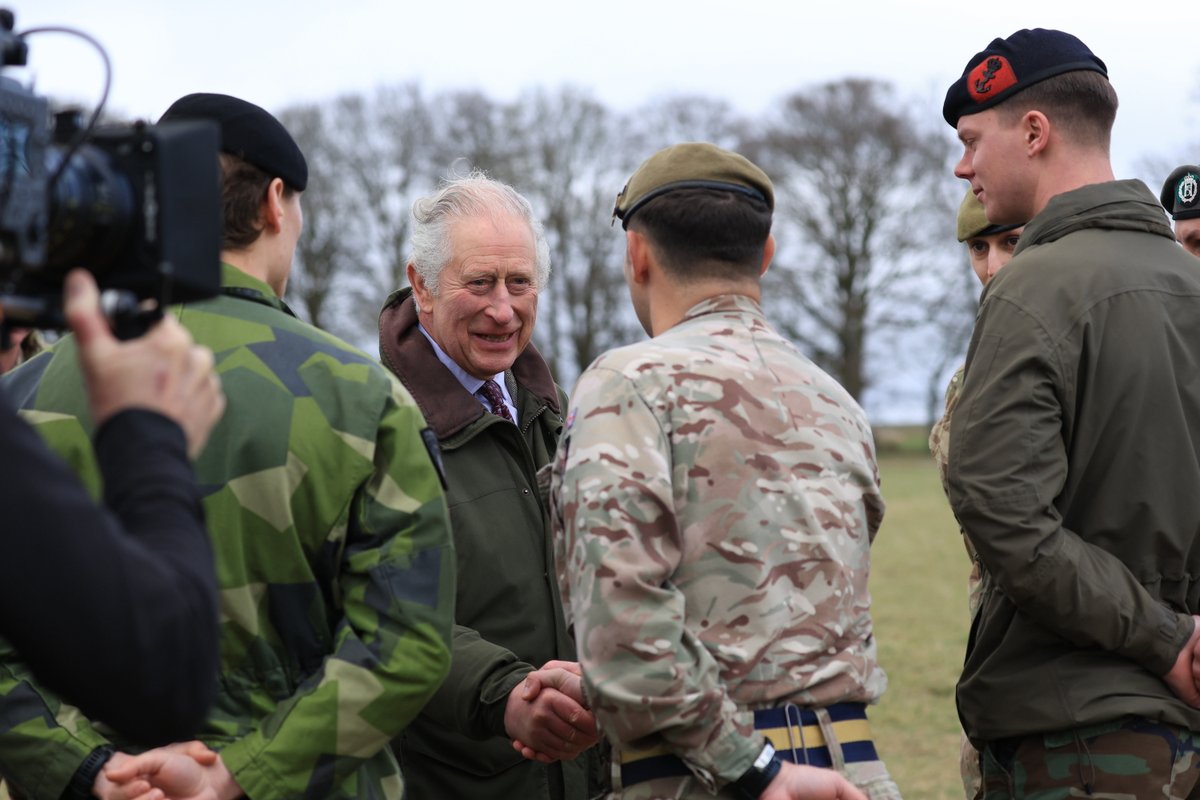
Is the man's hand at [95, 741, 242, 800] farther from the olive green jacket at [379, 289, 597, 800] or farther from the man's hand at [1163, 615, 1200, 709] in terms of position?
the man's hand at [1163, 615, 1200, 709]

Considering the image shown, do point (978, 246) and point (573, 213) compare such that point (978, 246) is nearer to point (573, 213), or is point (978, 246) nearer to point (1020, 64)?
point (1020, 64)

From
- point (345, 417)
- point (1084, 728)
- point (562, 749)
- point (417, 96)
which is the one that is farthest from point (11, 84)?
point (417, 96)

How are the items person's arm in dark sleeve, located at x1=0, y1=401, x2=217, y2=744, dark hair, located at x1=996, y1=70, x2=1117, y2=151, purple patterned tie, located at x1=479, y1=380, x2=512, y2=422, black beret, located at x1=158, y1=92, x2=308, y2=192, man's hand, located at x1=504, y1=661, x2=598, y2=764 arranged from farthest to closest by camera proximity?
purple patterned tie, located at x1=479, y1=380, x2=512, y2=422 → dark hair, located at x1=996, y1=70, x2=1117, y2=151 → man's hand, located at x1=504, y1=661, x2=598, y2=764 → black beret, located at x1=158, y1=92, x2=308, y2=192 → person's arm in dark sleeve, located at x1=0, y1=401, x2=217, y2=744

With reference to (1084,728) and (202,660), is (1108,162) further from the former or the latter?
(202,660)

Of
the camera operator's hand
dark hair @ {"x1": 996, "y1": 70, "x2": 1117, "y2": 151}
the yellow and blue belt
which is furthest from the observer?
dark hair @ {"x1": 996, "y1": 70, "x2": 1117, "y2": 151}

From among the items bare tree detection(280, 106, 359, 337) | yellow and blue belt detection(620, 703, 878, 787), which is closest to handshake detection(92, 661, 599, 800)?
yellow and blue belt detection(620, 703, 878, 787)

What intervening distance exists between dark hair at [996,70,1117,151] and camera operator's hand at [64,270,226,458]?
102 inches

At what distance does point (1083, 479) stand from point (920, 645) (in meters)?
8.04

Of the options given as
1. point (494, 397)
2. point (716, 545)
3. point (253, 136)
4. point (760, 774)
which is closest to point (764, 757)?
point (760, 774)

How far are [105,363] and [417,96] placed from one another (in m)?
46.1

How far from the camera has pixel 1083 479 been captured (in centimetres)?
349

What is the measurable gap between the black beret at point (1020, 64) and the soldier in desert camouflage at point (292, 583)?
1918 mm

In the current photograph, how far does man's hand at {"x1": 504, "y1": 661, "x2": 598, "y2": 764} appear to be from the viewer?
3270 mm

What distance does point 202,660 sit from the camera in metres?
1.79
